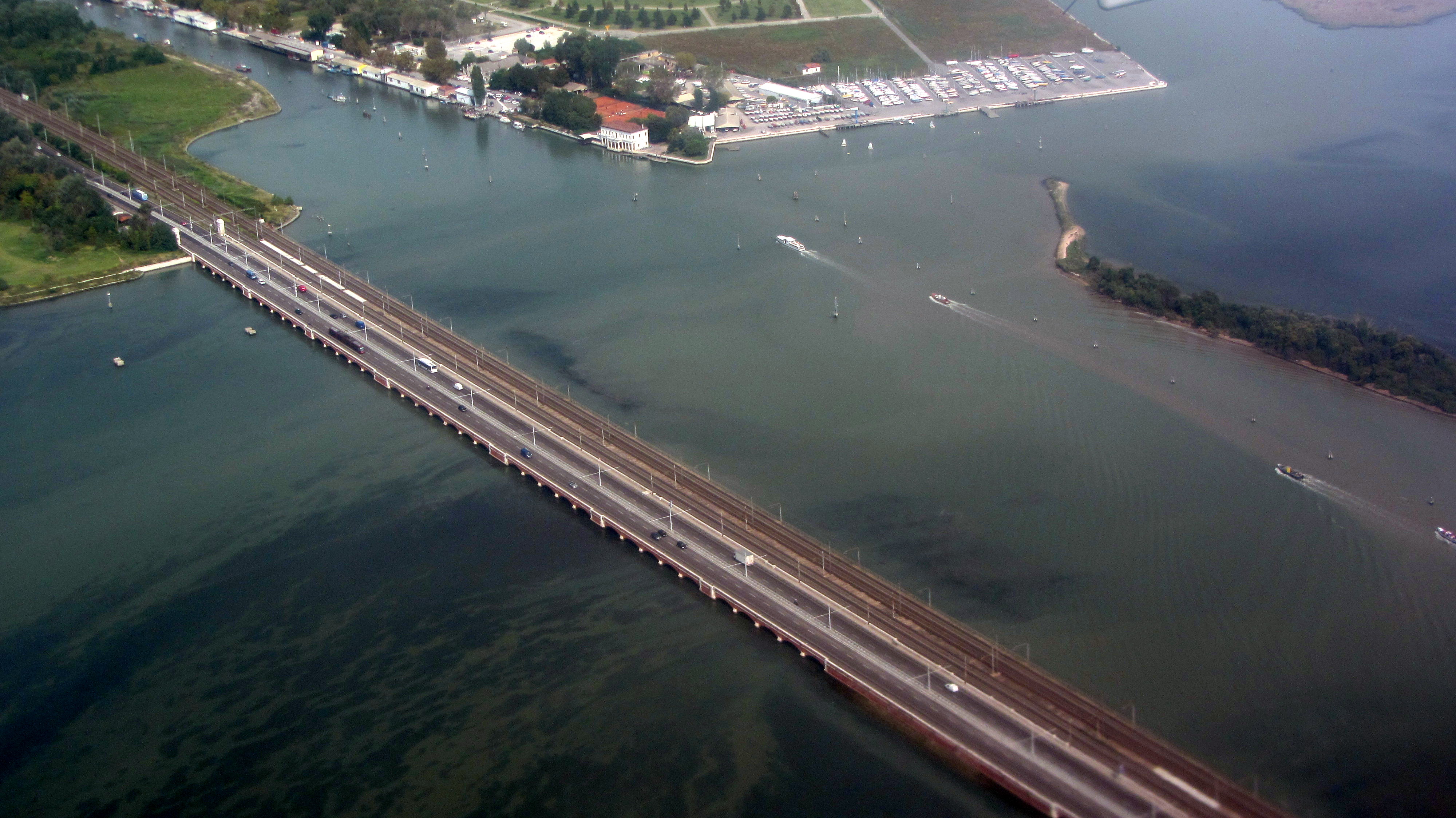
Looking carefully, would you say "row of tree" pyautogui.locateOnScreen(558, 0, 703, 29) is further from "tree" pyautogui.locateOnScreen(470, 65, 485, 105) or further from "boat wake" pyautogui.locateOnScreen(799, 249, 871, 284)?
"boat wake" pyautogui.locateOnScreen(799, 249, 871, 284)

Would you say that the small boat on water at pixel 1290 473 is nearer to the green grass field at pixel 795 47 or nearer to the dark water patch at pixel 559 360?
the dark water patch at pixel 559 360

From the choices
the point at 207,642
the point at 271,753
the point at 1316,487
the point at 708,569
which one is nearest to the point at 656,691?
the point at 708,569

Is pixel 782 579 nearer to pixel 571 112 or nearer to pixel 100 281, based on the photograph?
pixel 100 281

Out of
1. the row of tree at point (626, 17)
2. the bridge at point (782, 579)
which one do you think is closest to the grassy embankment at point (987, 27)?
the row of tree at point (626, 17)

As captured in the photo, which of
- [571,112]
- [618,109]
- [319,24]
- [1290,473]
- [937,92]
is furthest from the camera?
[319,24]

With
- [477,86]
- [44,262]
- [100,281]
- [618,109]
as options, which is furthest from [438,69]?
[100,281]

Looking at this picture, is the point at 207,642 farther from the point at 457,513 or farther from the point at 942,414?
the point at 942,414

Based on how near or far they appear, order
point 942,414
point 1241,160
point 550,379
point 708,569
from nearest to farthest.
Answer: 1. point 708,569
2. point 942,414
3. point 550,379
4. point 1241,160
